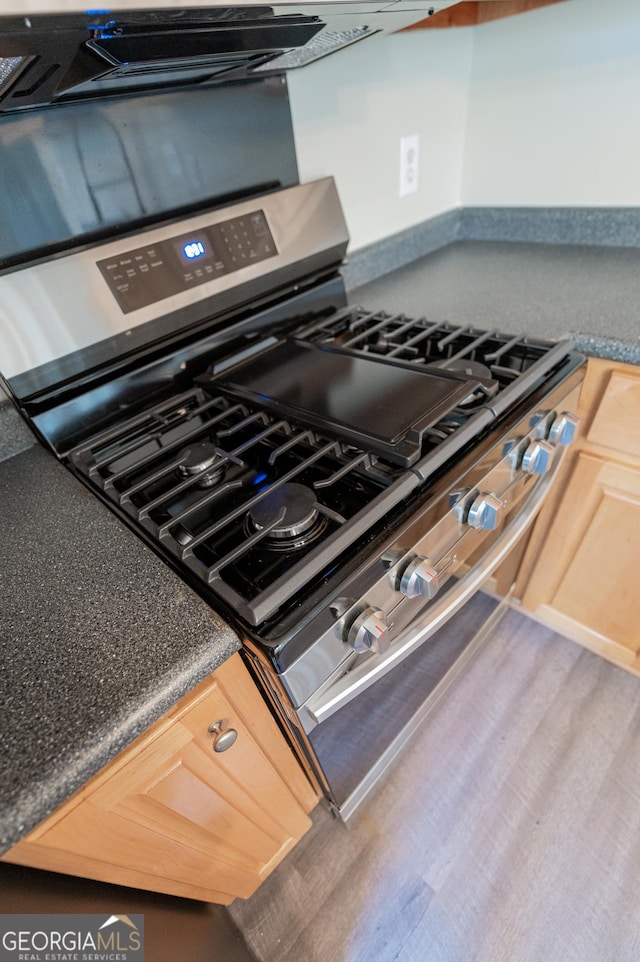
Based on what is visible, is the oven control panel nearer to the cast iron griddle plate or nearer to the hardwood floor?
the cast iron griddle plate

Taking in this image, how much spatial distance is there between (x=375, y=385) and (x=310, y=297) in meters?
0.39

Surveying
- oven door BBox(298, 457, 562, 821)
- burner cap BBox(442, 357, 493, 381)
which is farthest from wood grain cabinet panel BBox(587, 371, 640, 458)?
burner cap BBox(442, 357, 493, 381)

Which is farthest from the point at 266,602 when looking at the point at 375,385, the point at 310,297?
the point at 310,297

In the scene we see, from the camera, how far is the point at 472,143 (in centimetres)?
136

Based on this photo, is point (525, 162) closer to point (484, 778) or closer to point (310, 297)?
point (310, 297)

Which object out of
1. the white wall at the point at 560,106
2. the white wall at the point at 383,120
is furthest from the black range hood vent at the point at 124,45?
the white wall at the point at 560,106

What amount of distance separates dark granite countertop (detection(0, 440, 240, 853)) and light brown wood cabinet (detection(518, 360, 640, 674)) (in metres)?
0.84

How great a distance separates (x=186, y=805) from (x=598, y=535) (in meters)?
0.96

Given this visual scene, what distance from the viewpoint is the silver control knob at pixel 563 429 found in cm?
82

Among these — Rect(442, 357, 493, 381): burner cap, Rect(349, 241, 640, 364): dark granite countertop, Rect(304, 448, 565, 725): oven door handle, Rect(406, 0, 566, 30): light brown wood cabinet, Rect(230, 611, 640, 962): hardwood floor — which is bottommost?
Rect(230, 611, 640, 962): hardwood floor

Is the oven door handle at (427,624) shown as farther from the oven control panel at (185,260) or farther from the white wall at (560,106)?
the white wall at (560,106)

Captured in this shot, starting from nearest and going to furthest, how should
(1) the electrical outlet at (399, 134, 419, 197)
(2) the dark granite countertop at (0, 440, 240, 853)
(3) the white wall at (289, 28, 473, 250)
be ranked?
(2) the dark granite countertop at (0, 440, 240, 853) < (3) the white wall at (289, 28, 473, 250) < (1) the electrical outlet at (399, 134, 419, 197)

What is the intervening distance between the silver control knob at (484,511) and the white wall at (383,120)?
2.85ft

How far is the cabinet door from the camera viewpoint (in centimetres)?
97
